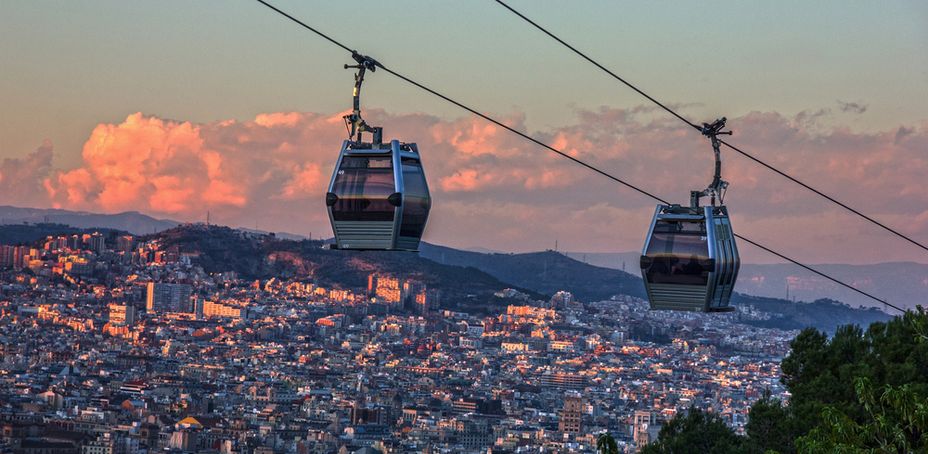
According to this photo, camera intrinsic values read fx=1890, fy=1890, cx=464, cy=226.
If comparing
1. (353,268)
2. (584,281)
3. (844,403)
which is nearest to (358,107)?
(844,403)

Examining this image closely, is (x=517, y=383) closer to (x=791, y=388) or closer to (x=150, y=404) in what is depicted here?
(x=150, y=404)

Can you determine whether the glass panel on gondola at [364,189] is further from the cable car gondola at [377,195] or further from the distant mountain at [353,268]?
the distant mountain at [353,268]

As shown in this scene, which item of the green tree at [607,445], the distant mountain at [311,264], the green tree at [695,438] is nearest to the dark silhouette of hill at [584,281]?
the distant mountain at [311,264]

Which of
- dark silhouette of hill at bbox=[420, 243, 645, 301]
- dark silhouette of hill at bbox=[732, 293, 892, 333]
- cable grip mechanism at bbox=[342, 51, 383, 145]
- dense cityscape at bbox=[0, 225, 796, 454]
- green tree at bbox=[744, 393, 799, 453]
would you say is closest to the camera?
cable grip mechanism at bbox=[342, 51, 383, 145]

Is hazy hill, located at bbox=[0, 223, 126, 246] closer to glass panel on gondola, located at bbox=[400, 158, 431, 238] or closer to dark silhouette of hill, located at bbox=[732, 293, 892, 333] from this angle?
dark silhouette of hill, located at bbox=[732, 293, 892, 333]

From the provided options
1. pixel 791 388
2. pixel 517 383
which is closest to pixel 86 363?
pixel 517 383

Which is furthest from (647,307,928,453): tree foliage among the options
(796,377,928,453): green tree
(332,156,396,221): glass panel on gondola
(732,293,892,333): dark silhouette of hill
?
(732,293,892,333): dark silhouette of hill
